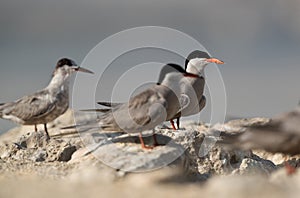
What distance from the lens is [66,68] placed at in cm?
1056

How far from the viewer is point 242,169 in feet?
28.3

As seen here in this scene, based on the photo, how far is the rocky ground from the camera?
5.15m

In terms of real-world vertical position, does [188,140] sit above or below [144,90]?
below

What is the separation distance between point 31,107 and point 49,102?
41cm

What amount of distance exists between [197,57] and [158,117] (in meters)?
4.89

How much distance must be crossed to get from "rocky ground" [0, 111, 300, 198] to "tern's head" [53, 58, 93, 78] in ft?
3.76

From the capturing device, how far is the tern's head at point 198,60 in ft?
38.9

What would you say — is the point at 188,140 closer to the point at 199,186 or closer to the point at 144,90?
the point at 144,90

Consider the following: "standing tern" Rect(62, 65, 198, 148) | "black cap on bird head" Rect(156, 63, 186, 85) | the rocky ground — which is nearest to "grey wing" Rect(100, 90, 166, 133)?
"standing tern" Rect(62, 65, 198, 148)

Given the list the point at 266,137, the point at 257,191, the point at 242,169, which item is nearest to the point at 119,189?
the point at 257,191

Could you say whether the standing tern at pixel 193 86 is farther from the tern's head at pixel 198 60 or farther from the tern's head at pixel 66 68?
the tern's head at pixel 66 68

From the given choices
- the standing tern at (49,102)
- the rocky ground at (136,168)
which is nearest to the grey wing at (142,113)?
the rocky ground at (136,168)

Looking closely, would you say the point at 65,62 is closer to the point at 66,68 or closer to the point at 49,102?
the point at 66,68

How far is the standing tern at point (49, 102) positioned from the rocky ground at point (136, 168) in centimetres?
44
